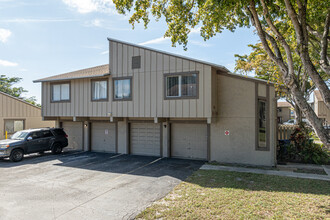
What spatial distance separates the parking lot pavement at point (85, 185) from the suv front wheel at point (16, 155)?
12.4 inches

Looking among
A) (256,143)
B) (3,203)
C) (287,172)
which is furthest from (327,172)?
(3,203)

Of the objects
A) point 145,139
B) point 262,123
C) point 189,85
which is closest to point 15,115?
point 145,139

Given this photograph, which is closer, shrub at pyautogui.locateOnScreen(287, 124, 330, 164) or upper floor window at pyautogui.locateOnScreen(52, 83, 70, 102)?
shrub at pyautogui.locateOnScreen(287, 124, 330, 164)

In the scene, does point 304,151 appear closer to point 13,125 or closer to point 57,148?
point 57,148

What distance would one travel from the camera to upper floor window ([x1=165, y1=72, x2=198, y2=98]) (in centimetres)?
1073

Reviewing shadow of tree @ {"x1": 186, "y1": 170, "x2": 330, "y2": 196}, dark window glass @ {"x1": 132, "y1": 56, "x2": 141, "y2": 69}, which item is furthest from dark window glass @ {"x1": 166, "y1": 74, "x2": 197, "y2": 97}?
shadow of tree @ {"x1": 186, "y1": 170, "x2": 330, "y2": 196}

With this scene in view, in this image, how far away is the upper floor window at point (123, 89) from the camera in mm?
12367

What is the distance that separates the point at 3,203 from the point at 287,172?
402 inches

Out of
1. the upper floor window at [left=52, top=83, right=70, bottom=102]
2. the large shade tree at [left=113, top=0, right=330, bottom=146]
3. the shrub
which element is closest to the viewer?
the large shade tree at [left=113, top=0, right=330, bottom=146]

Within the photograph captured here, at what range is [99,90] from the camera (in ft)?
43.6

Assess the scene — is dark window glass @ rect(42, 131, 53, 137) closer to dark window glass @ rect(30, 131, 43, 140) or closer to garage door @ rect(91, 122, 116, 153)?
dark window glass @ rect(30, 131, 43, 140)

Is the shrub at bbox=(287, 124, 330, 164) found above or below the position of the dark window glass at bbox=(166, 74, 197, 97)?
below

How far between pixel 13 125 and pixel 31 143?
765 centimetres

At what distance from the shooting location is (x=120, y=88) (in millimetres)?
12656
